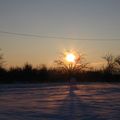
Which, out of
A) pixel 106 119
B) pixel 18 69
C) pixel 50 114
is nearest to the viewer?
pixel 106 119

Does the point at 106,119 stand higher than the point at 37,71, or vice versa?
the point at 37,71

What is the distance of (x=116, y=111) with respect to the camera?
19.2m

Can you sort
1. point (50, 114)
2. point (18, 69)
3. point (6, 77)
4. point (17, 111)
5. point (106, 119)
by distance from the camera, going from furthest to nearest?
1. point (18, 69)
2. point (6, 77)
3. point (17, 111)
4. point (50, 114)
5. point (106, 119)

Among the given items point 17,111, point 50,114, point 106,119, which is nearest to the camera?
point 106,119

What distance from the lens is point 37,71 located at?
278ft

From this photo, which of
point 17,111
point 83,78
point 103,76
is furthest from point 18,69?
point 17,111

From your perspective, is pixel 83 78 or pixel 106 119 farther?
pixel 83 78

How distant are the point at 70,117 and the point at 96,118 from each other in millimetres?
1023

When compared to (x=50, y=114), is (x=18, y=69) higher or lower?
higher

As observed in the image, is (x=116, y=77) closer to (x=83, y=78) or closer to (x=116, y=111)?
(x=83, y=78)

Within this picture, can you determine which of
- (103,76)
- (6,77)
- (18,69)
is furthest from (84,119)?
(103,76)

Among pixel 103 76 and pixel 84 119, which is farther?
pixel 103 76

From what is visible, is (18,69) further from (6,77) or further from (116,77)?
(116,77)

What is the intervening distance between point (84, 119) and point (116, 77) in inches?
3006
